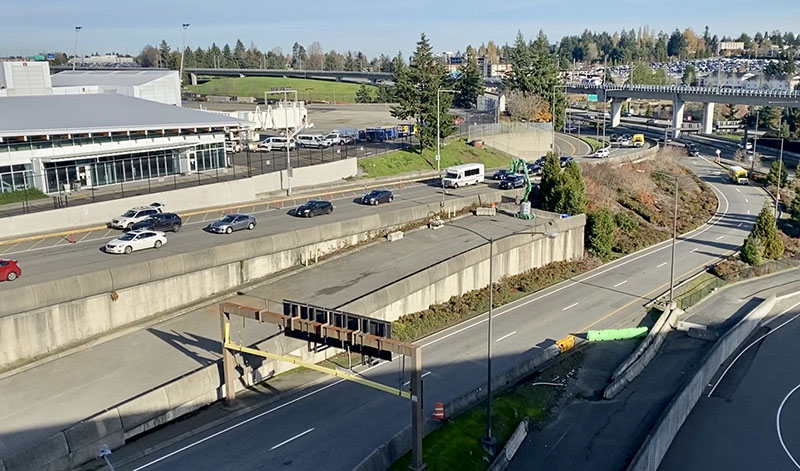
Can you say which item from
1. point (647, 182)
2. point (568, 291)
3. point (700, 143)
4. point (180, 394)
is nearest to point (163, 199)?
point (180, 394)

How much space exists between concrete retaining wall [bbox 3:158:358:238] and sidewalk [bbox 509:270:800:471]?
93.2 feet

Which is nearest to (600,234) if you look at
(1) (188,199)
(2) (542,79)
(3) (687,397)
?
(3) (687,397)

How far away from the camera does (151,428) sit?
88.5 ft

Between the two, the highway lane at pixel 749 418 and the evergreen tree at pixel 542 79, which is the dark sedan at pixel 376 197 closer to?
the highway lane at pixel 749 418

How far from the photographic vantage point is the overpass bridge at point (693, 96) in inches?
4043

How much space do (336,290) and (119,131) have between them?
2450 centimetres

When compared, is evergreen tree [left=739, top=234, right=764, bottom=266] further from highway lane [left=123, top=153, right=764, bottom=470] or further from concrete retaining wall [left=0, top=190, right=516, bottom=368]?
concrete retaining wall [left=0, top=190, right=516, bottom=368]

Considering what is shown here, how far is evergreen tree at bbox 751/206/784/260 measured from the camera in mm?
56750

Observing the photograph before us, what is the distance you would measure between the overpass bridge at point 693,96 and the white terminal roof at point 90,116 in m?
76.8

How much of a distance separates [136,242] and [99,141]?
54.7 feet

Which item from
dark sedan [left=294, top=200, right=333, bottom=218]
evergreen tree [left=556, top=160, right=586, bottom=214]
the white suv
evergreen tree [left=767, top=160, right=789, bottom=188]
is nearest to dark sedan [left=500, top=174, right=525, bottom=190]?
evergreen tree [left=556, top=160, right=586, bottom=214]

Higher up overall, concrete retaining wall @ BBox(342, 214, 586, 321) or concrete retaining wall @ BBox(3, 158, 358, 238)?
concrete retaining wall @ BBox(3, 158, 358, 238)

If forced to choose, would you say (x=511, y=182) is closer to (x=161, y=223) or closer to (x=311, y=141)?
(x=311, y=141)

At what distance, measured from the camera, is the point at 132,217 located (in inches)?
1772
